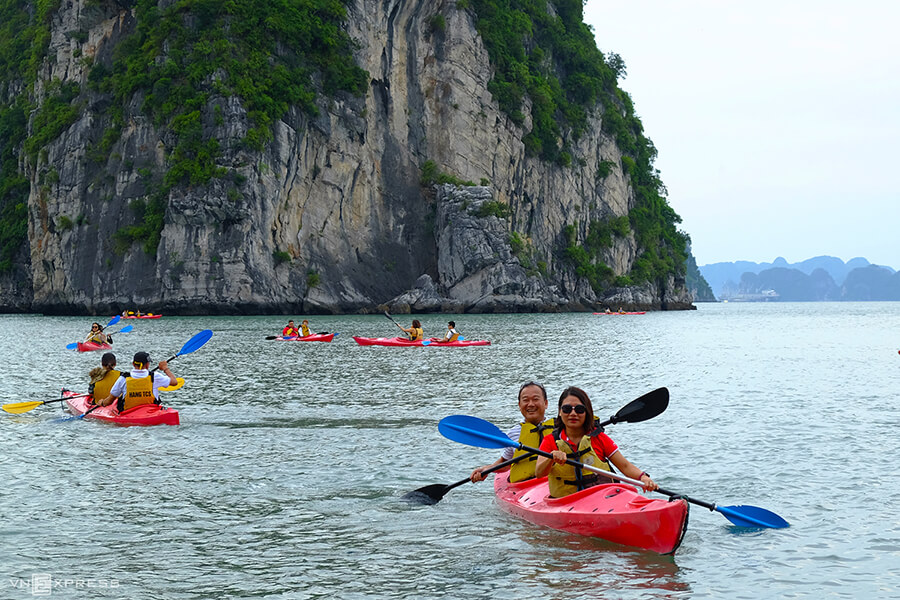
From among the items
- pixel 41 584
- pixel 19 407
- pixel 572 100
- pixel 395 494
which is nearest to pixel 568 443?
pixel 395 494

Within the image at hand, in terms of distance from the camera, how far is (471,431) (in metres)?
10.1

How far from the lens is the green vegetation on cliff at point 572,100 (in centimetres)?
8381

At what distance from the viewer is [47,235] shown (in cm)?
7331

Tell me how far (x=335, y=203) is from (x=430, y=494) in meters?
63.8

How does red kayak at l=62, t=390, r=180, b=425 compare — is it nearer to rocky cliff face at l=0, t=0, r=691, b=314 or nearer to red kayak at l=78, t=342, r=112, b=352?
red kayak at l=78, t=342, r=112, b=352

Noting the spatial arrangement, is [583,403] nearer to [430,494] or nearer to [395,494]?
[430,494]

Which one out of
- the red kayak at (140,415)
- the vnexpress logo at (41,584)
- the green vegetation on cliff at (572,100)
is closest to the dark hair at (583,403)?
the vnexpress logo at (41,584)

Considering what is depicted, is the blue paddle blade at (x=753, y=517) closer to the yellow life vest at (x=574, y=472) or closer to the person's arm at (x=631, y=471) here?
the person's arm at (x=631, y=471)

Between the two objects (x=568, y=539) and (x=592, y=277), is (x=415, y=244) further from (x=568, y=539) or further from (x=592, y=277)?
(x=568, y=539)

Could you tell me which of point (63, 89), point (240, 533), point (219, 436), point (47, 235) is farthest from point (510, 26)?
point (240, 533)

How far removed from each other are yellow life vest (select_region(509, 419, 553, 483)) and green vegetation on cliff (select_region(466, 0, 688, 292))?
74.3 m

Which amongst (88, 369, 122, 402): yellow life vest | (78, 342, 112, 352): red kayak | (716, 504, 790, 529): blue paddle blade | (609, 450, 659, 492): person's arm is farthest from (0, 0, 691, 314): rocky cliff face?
(716, 504, 790, 529): blue paddle blade

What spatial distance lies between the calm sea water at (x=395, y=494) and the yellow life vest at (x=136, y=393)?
489 mm

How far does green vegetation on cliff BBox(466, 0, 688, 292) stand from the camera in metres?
83.8
